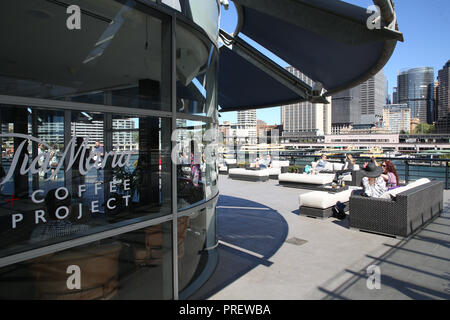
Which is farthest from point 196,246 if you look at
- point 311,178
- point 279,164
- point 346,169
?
point 279,164

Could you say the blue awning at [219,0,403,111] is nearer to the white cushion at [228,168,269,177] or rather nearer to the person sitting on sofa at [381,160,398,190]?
the person sitting on sofa at [381,160,398,190]

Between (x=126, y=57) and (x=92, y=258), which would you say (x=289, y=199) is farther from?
(x=92, y=258)

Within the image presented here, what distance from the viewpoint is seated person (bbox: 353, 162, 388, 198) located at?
258 inches

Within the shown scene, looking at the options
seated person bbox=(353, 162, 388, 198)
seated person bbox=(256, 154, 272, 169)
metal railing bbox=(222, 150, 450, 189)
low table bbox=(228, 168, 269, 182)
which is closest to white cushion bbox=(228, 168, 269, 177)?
low table bbox=(228, 168, 269, 182)

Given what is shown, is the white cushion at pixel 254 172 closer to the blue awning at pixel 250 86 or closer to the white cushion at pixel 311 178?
the white cushion at pixel 311 178

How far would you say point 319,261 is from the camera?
4.97 m

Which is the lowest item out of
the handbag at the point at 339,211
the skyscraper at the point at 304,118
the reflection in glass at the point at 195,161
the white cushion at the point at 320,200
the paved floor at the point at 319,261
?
the paved floor at the point at 319,261

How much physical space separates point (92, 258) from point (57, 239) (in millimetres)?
586

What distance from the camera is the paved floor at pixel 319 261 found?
396cm

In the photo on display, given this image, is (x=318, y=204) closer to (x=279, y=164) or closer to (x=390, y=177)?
(x=390, y=177)

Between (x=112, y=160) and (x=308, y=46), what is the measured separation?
192 inches

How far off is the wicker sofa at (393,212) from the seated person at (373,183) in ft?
0.58

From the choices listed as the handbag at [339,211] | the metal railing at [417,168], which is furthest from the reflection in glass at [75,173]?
the metal railing at [417,168]

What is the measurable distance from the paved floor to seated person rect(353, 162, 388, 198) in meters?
0.89
